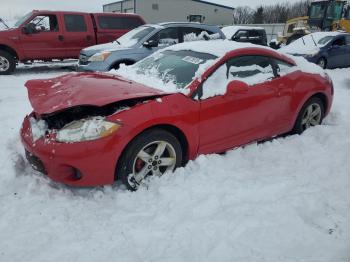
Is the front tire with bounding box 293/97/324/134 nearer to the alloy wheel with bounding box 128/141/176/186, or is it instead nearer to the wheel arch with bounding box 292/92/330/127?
the wheel arch with bounding box 292/92/330/127

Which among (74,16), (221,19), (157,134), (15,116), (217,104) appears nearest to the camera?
(157,134)

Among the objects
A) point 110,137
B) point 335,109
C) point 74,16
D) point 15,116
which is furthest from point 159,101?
point 74,16

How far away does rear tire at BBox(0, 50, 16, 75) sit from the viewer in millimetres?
9969

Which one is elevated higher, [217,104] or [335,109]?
[217,104]

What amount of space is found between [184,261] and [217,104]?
1.86 meters

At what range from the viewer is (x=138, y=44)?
888 centimetres

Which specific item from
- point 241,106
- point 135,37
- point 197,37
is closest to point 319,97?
point 241,106

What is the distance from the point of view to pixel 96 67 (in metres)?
Answer: 8.45

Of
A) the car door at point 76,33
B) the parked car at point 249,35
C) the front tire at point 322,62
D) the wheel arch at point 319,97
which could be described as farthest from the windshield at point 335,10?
the wheel arch at point 319,97

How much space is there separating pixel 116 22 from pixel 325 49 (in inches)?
272

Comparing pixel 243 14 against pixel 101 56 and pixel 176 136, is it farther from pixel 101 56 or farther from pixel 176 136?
pixel 176 136

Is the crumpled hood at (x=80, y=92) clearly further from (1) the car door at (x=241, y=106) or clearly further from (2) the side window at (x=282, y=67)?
(2) the side window at (x=282, y=67)

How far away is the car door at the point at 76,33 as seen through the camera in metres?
10.9

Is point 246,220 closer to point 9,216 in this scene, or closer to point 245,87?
point 245,87
